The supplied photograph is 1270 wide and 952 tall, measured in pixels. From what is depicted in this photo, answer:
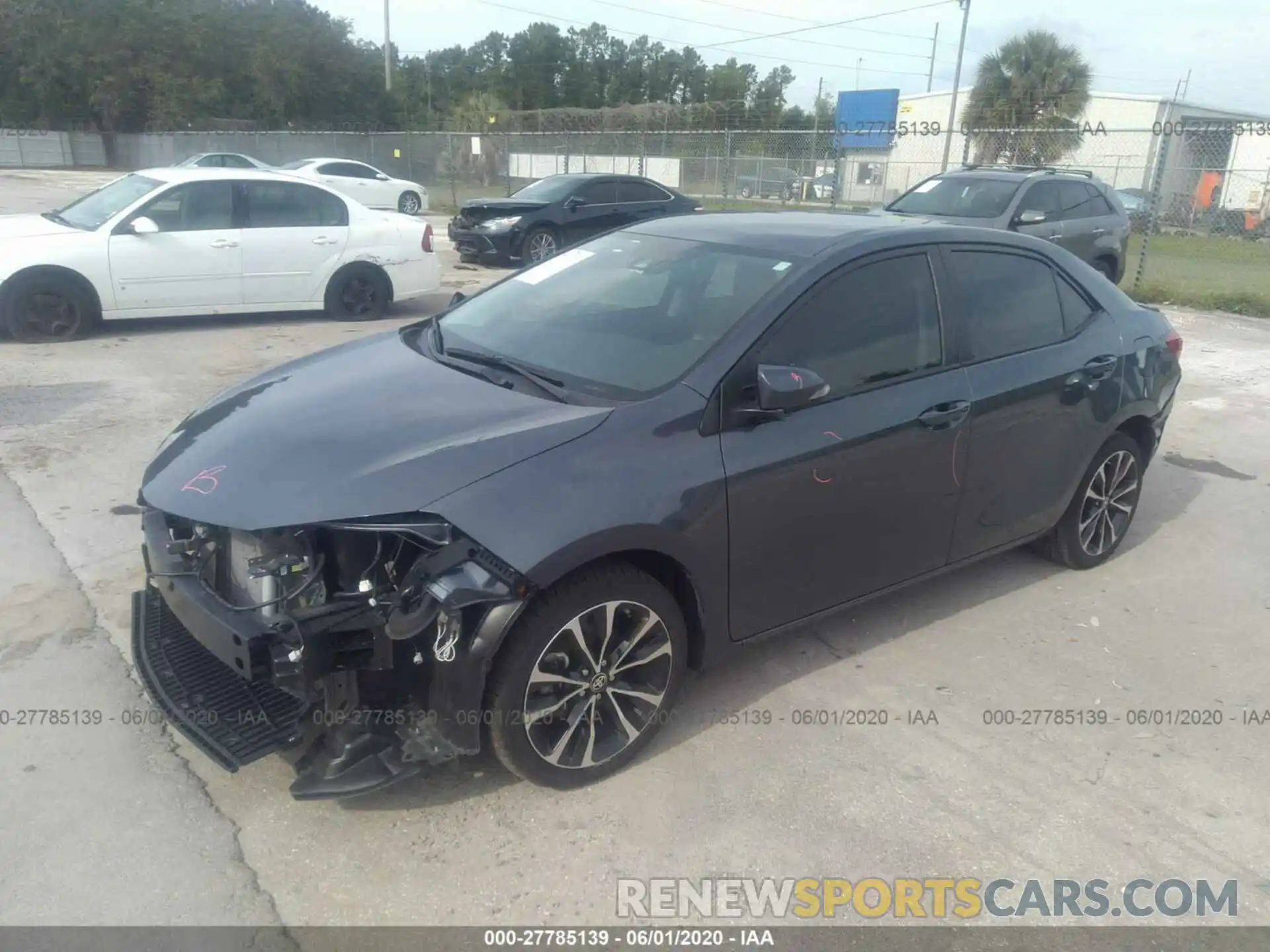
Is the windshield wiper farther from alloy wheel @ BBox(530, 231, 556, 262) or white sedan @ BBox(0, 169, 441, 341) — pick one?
alloy wheel @ BBox(530, 231, 556, 262)

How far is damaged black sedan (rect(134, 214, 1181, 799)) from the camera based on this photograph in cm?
276

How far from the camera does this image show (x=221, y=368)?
8117mm

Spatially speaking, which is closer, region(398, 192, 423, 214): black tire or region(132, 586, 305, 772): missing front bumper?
region(132, 586, 305, 772): missing front bumper

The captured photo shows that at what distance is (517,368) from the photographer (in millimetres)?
3574

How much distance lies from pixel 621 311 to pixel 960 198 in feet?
30.1

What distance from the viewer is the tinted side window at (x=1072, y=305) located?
454 centimetres

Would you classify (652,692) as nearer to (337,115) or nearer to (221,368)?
(221,368)

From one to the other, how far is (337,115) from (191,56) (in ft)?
24.7

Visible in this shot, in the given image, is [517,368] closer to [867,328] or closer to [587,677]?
[587,677]

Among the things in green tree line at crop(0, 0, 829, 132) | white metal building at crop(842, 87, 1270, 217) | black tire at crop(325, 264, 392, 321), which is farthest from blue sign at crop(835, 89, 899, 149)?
black tire at crop(325, 264, 392, 321)

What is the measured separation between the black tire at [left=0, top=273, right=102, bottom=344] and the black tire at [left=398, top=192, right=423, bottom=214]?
16.8 metres

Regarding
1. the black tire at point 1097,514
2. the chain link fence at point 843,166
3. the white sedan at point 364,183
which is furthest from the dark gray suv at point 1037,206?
the white sedan at point 364,183

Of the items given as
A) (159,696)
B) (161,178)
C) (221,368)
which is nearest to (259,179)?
(161,178)

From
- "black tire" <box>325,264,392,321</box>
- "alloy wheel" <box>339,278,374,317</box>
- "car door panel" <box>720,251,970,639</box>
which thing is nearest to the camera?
"car door panel" <box>720,251,970,639</box>
